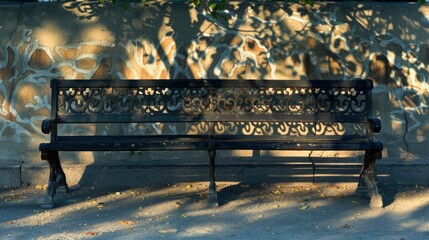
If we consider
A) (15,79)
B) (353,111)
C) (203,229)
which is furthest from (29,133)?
(353,111)

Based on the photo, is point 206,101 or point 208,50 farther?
point 208,50

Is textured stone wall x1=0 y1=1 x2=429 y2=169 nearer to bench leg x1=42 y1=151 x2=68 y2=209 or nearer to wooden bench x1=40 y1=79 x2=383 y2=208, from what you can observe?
bench leg x1=42 y1=151 x2=68 y2=209

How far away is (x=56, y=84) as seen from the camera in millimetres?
6270

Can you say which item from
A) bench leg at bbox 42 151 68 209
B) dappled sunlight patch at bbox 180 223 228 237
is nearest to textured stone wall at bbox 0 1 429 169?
bench leg at bbox 42 151 68 209

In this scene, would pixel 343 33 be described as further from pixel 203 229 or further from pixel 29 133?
pixel 29 133

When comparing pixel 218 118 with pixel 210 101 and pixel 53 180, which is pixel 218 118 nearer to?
pixel 210 101

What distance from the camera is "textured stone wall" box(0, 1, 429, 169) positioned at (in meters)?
7.45

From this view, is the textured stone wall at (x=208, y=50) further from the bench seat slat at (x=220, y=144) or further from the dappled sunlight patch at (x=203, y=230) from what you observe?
the dappled sunlight patch at (x=203, y=230)

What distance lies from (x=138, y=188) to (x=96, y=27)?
189 centimetres

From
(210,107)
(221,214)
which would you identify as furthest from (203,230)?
(210,107)

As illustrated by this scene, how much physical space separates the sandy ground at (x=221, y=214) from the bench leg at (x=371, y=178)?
0.09 meters

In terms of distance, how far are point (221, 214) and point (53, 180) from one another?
1591 millimetres

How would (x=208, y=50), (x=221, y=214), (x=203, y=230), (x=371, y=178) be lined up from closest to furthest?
(x=203, y=230) → (x=221, y=214) → (x=371, y=178) → (x=208, y=50)

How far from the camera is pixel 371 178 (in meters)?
6.16
